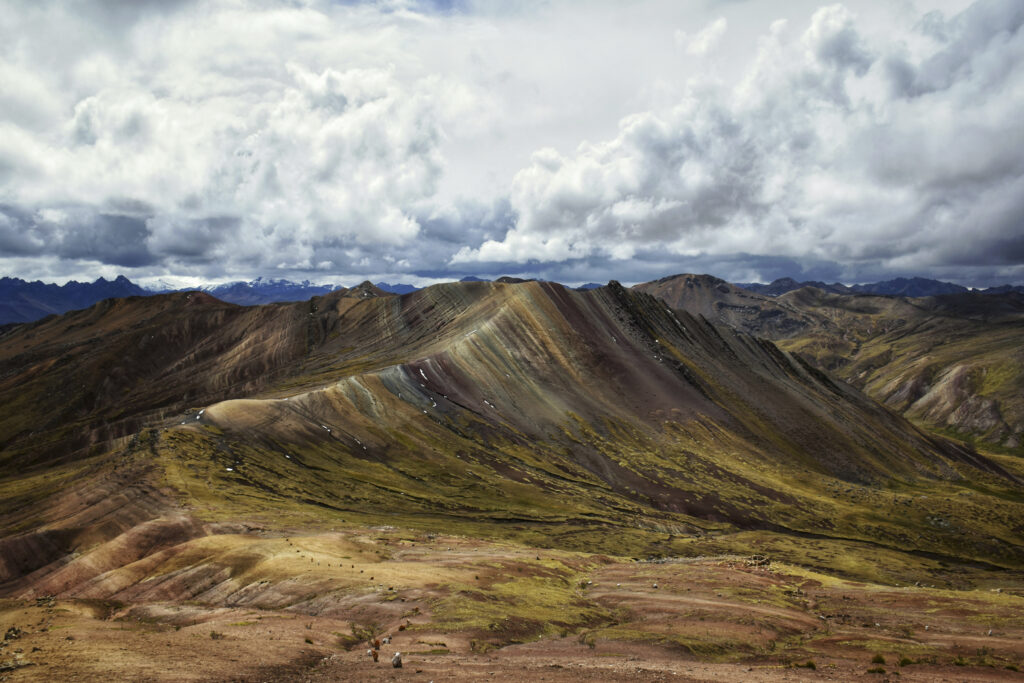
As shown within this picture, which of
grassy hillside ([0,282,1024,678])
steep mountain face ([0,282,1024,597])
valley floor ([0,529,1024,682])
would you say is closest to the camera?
valley floor ([0,529,1024,682])

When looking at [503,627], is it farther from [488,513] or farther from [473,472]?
[473,472]

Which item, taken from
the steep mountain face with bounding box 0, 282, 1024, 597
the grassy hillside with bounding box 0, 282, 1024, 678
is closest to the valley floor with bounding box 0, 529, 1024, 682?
the grassy hillside with bounding box 0, 282, 1024, 678

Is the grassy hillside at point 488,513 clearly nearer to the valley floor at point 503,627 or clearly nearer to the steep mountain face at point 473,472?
the valley floor at point 503,627

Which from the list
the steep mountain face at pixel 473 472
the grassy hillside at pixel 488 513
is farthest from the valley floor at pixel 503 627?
the steep mountain face at pixel 473 472

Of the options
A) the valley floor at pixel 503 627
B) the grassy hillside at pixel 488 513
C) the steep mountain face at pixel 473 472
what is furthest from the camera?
the steep mountain face at pixel 473 472

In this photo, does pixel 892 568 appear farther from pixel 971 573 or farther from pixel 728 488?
pixel 728 488

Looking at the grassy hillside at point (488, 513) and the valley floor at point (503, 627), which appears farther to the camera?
the grassy hillside at point (488, 513)

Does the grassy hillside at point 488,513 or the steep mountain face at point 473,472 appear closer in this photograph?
the grassy hillside at point 488,513

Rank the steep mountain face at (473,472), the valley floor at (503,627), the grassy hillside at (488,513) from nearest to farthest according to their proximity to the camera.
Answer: the valley floor at (503,627) < the grassy hillside at (488,513) < the steep mountain face at (473,472)

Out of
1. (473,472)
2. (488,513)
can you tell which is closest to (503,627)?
(488,513)

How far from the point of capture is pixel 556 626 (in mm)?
49125

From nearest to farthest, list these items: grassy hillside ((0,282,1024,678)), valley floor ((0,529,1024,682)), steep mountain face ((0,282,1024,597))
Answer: valley floor ((0,529,1024,682))
grassy hillside ((0,282,1024,678))
steep mountain face ((0,282,1024,597))

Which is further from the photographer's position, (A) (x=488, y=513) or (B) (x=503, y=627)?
(A) (x=488, y=513)

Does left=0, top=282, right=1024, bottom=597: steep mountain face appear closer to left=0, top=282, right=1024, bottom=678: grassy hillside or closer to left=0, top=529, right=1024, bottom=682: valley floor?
left=0, top=282, right=1024, bottom=678: grassy hillside
